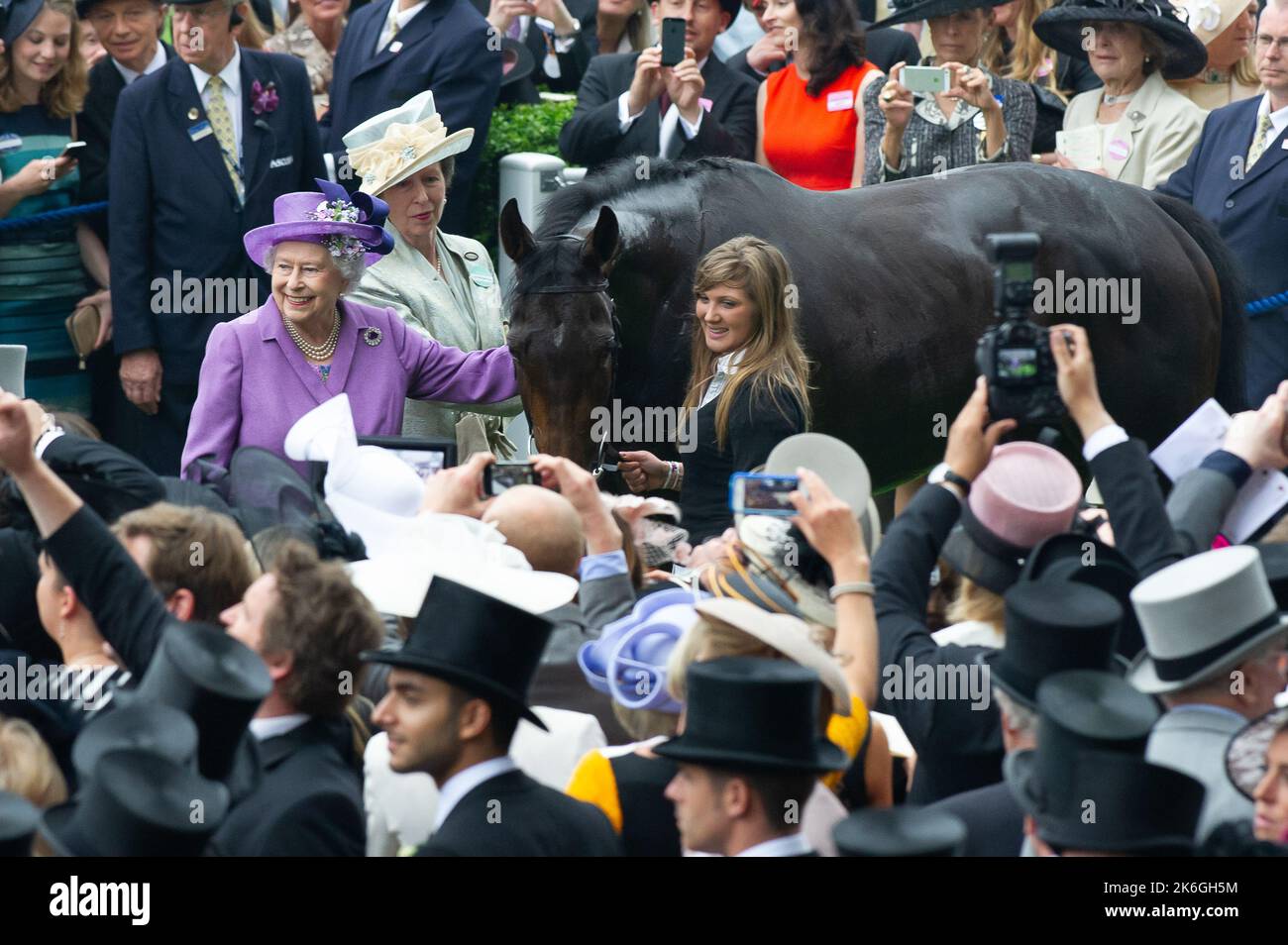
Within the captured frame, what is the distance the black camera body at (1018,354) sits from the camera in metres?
4.51

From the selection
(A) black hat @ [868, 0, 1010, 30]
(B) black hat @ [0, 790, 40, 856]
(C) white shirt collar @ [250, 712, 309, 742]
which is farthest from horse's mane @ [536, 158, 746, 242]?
(B) black hat @ [0, 790, 40, 856]

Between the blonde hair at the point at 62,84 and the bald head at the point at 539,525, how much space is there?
4.28 m

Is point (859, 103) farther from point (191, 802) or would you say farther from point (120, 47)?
point (191, 802)

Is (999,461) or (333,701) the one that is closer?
(333,701)

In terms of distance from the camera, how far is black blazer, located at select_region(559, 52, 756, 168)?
8.58m

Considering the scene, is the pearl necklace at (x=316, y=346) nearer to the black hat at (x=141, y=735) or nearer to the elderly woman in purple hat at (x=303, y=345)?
the elderly woman in purple hat at (x=303, y=345)

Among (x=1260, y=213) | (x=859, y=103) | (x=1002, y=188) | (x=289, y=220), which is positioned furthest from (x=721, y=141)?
(x=289, y=220)

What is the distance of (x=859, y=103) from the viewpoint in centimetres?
835

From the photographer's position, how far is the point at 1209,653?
367cm

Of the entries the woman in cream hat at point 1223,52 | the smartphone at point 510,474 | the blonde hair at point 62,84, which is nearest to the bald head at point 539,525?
the smartphone at point 510,474

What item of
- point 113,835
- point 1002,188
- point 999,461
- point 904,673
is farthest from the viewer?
point 1002,188

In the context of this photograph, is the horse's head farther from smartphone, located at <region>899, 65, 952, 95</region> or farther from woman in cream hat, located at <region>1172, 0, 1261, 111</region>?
woman in cream hat, located at <region>1172, 0, 1261, 111</region>

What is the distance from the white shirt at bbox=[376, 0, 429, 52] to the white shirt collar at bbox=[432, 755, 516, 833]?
5693 millimetres

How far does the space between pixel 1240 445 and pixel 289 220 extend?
3034 millimetres
